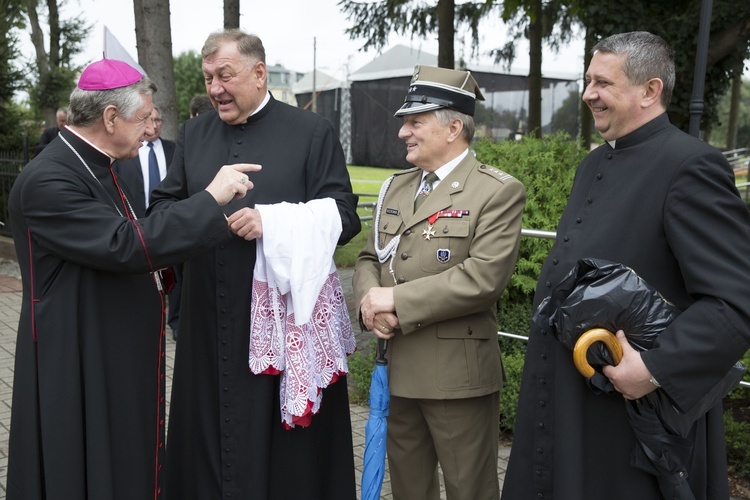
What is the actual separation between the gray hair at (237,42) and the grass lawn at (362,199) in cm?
95

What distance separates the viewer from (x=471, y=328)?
2.89 metres

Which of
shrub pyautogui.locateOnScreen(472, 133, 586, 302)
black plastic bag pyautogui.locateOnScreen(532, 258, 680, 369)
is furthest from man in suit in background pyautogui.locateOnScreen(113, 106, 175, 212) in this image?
black plastic bag pyautogui.locateOnScreen(532, 258, 680, 369)

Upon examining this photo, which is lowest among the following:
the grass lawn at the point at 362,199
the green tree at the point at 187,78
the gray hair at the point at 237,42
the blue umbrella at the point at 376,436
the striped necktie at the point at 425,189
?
the grass lawn at the point at 362,199

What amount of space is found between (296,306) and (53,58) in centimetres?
2515

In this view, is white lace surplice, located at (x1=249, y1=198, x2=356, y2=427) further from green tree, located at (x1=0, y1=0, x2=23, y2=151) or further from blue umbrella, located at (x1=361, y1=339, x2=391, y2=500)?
green tree, located at (x1=0, y1=0, x2=23, y2=151)

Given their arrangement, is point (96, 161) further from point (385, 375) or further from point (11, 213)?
point (385, 375)

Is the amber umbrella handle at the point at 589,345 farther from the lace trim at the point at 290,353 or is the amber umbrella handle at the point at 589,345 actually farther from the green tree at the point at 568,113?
the green tree at the point at 568,113

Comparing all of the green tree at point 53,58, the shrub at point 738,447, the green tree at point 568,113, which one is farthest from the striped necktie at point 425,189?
the green tree at point 568,113

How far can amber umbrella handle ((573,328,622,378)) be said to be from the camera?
209 centimetres

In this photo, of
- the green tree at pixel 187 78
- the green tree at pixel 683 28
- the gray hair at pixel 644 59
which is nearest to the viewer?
the gray hair at pixel 644 59

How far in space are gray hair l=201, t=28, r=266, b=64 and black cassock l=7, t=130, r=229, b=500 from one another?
71 cm

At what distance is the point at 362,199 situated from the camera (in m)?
17.1

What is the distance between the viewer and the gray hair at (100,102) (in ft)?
8.23

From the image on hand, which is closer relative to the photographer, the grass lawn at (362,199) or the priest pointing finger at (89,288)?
the priest pointing finger at (89,288)
